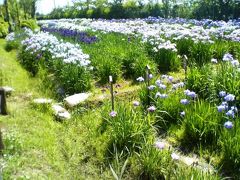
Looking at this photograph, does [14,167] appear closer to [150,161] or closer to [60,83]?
[150,161]

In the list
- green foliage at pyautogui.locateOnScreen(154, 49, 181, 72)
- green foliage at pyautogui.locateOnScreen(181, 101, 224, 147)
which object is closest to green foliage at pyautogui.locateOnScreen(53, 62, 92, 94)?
green foliage at pyautogui.locateOnScreen(154, 49, 181, 72)

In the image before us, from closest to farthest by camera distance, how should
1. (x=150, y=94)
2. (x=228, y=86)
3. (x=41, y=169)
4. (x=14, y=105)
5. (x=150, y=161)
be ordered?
(x=150, y=161) < (x=41, y=169) < (x=228, y=86) < (x=150, y=94) < (x=14, y=105)

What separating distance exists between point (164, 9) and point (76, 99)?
69.9 ft

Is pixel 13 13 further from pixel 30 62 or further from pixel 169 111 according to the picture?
pixel 169 111

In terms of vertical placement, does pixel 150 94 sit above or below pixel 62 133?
above

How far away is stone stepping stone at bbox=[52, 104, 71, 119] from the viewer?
633cm

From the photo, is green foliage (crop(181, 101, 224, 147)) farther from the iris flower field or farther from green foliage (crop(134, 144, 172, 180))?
green foliage (crop(134, 144, 172, 180))

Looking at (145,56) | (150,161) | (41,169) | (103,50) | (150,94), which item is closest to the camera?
(150,161)

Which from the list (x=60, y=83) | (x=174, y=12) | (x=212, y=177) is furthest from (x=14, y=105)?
(x=174, y=12)

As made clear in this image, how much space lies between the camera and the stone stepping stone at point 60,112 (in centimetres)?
633

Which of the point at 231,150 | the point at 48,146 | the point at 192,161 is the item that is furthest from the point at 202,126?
the point at 48,146

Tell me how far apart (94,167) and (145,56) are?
13.5ft

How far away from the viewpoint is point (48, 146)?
17.0ft

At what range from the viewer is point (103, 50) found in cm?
934
